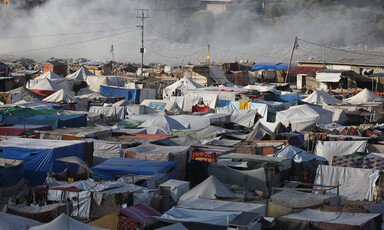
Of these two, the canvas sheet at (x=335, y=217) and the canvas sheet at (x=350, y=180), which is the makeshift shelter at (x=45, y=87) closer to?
the canvas sheet at (x=350, y=180)

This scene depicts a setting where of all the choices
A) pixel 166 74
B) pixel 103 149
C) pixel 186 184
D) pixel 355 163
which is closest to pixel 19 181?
pixel 103 149

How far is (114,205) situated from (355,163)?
20.5 feet

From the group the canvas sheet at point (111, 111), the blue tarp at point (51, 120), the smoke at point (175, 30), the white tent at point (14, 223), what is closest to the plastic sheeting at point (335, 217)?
the white tent at point (14, 223)

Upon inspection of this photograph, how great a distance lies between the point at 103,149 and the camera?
13867mm

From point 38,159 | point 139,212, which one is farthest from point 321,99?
point 139,212

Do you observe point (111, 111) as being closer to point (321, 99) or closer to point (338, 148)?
point (321, 99)

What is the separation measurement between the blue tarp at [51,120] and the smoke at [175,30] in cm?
4544

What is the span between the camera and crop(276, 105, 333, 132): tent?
1984cm

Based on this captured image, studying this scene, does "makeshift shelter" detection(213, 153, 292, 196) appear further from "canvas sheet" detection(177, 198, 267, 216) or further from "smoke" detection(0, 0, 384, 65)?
"smoke" detection(0, 0, 384, 65)

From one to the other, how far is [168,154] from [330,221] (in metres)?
5.27

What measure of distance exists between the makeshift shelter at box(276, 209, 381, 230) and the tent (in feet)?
37.8

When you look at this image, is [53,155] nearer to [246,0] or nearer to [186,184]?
[186,184]

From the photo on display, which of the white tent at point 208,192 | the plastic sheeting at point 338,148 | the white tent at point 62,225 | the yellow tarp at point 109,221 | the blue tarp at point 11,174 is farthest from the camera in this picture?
the plastic sheeting at point 338,148

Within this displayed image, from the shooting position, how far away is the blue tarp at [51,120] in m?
17.1
